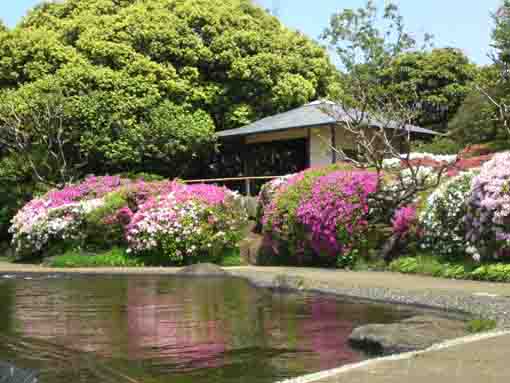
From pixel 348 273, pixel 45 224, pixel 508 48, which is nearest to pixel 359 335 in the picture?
pixel 348 273

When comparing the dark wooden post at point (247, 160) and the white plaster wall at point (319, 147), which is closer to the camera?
the white plaster wall at point (319, 147)

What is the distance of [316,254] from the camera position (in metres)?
16.7

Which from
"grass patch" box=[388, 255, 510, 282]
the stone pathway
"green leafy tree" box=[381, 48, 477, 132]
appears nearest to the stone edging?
the stone pathway

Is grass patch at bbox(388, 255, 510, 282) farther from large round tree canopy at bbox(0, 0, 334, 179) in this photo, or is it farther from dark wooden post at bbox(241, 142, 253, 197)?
dark wooden post at bbox(241, 142, 253, 197)

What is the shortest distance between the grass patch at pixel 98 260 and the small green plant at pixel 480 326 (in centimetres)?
1198

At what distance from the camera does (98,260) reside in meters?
19.0

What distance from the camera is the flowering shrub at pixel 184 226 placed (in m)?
18.2

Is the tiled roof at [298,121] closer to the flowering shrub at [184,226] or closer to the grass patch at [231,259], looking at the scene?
the flowering shrub at [184,226]

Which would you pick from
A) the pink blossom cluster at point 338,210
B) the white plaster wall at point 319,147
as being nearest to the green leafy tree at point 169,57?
the white plaster wall at point 319,147

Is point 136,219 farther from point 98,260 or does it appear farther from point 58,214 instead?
point 58,214

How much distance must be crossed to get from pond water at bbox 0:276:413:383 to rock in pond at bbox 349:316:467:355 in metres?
0.21

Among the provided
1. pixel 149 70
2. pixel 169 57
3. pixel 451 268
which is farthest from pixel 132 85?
pixel 451 268

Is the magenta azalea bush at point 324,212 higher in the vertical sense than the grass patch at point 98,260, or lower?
higher

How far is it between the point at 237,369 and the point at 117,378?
107cm
